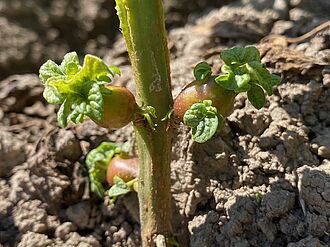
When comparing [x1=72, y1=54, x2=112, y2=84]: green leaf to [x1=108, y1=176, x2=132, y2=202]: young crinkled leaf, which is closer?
[x1=72, y1=54, x2=112, y2=84]: green leaf

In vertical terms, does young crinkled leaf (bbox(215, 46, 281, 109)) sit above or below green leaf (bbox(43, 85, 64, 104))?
below

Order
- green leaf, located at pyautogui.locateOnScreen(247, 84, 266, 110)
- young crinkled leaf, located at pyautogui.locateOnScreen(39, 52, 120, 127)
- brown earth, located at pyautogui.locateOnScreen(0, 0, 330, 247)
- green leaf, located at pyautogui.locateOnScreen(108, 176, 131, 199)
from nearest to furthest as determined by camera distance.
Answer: young crinkled leaf, located at pyautogui.locateOnScreen(39, 52, 120, 127)
green leaf, located at pyautogui.locateOnScreen(247, 84, 266, 110)
brown earth, located at pyautogui.locateOnScreen(0, 0, 330, 247)
green leaf, located at pyautogui.locateOnScreen(108, 176, 131, 199)

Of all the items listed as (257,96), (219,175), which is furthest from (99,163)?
(257,96)

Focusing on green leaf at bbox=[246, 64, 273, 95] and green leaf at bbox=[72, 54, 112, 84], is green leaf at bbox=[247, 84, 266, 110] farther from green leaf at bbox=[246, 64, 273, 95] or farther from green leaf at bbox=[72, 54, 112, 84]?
green leaf at bbox=[72, 54, 112, 84]

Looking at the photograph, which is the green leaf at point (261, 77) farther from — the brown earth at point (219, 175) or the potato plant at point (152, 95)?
the brown earth at point (219, 175)

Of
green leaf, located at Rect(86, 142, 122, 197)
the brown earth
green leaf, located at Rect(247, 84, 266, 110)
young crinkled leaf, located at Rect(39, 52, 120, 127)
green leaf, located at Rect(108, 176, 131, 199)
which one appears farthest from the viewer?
green leaf, located at Rect(86, 142, 122, 197)

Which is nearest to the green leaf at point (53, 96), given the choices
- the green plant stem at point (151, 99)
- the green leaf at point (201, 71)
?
the green plant stem at point (151, 99)

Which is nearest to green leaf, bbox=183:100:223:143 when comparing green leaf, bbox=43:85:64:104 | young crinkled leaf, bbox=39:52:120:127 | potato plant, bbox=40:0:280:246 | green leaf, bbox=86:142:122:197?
potato plant, bbox=40:0:280:246

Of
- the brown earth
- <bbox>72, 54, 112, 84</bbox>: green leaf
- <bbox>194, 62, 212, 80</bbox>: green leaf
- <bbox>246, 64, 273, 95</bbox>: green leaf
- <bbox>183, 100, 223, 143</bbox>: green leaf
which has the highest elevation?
<bbox>72, 54, 112, 84</bbox>: green leaf

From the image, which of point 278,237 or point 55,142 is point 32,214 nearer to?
point 55,142
